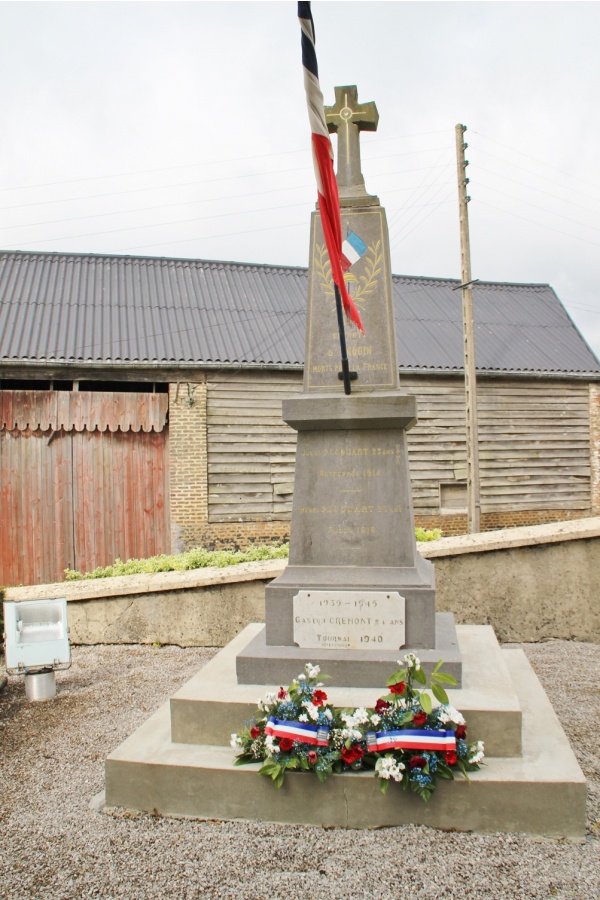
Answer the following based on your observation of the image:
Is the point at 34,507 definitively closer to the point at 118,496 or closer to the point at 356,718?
the point at 118,496

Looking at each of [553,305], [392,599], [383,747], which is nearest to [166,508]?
[392,599]

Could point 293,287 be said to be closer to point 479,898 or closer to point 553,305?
point 553,305

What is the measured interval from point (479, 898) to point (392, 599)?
1.76 metres

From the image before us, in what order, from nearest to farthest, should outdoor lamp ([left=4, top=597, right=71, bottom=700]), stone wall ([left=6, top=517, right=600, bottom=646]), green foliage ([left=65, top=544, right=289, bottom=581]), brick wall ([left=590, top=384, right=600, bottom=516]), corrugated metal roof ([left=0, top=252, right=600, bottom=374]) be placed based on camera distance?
1. outdoor lamp ([left=4, top=597, right=71, bottom=700])
2. stone wall ([left=6, top=517, right=600, bottom=646])
3. green foliage ([left=65, top=544, right=289, bottom=581])
4. corrugated metal roof ([left=0, top=252, right=600, bottom=374])
5. brick wall ([left=590, top=384, right=600, bottom=516])

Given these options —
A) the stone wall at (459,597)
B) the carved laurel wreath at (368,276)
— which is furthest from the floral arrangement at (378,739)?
the stone wall at (459,597)

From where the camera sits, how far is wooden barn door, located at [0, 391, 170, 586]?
12.1m

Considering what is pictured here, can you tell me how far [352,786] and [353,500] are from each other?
1.75 meters

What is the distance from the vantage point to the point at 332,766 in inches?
139

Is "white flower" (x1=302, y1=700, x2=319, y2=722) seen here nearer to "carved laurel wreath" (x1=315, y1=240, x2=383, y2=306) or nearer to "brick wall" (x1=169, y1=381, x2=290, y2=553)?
"carved laurel wreath" (x1=315, y1=240, x2=383, y2=306)

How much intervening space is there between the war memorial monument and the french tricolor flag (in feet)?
0.04

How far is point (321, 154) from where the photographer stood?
3.93 m

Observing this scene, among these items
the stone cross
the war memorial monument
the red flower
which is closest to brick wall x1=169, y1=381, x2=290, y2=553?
the war memorial monument

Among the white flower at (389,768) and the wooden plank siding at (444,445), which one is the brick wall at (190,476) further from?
the white flower at (389,768)

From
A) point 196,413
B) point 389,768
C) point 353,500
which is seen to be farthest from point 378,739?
point 196,413
